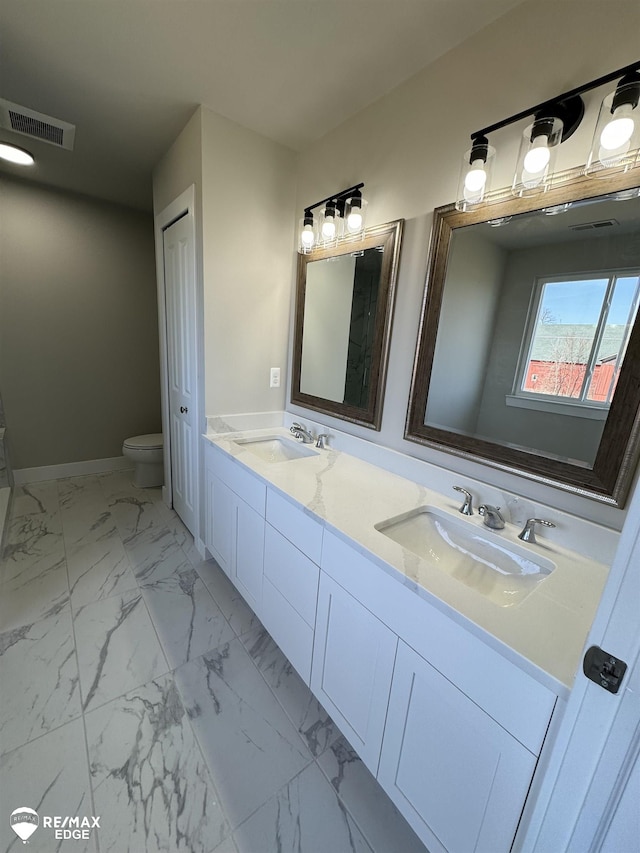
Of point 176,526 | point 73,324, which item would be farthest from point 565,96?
point 73,324

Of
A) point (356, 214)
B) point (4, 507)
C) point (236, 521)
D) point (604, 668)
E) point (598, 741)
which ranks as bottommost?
point (4, 507)

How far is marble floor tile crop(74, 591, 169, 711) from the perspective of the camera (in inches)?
53.3

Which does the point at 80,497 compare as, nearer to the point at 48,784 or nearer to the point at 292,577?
the point at 48,784

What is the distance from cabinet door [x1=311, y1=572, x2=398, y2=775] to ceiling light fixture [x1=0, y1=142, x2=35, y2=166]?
2845mm

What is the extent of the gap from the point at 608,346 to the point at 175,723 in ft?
6.21

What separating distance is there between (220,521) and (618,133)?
2087 millimetres

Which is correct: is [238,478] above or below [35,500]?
above

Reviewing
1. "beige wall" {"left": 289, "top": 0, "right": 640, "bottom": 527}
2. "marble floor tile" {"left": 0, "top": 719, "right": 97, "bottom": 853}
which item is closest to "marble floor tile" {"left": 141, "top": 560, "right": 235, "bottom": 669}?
"marble floor tile" {"left": 0, "top": 719, "right": 97, "bottom": 853}

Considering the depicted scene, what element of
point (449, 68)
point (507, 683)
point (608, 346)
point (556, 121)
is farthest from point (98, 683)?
point (449, 68)

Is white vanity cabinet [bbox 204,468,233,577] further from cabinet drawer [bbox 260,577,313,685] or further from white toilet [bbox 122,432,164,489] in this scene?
white toilet [bbox 122,432,164,489]

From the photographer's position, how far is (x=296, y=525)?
49.3 inches

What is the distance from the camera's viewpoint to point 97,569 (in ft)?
6.57

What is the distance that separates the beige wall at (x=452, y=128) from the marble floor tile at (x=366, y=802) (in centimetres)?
109

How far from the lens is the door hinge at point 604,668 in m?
0.48
